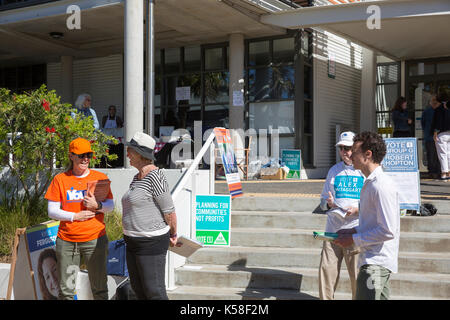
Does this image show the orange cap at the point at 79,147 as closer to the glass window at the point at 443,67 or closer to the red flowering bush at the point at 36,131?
the red flowering bush at the point at 36,131

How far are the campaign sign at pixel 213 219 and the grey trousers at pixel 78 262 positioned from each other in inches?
99.2

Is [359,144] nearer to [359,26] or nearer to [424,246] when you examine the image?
[424,246]

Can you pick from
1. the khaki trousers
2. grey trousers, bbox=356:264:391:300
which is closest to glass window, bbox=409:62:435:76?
the khaki trousers

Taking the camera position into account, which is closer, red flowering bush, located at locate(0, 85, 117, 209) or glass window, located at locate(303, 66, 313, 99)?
red flowering bush, located at locate(0, 85, 117, 209)

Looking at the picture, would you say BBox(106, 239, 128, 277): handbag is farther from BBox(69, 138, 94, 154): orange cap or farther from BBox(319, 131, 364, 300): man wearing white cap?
BBox(319, 131, 364, 300): man wearing white cap

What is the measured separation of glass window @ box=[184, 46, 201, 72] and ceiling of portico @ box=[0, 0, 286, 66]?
0.86ft

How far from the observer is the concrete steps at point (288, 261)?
5898 millimetres

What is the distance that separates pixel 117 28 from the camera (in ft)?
43.1

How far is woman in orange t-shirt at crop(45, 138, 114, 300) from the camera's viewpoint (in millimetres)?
4607

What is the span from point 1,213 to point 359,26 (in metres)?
8.47

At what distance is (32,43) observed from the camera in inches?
573
